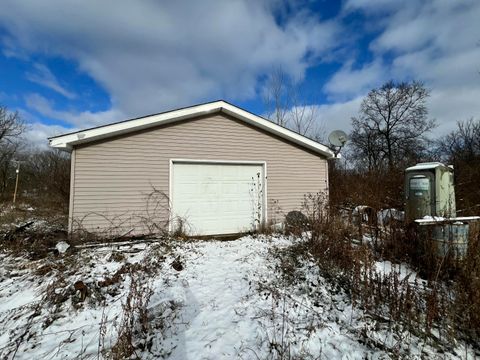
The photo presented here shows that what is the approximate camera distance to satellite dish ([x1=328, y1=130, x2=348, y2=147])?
8123 mm

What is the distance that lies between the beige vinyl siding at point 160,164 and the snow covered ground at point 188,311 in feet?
5.00

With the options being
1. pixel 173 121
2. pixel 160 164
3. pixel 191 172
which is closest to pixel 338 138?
pixel 191 172

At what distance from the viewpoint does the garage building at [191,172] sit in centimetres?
625

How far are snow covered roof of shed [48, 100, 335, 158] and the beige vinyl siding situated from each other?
0.18 metres

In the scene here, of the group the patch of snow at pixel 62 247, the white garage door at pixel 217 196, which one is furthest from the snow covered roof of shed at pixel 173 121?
the patch of snow at pixel 62 247

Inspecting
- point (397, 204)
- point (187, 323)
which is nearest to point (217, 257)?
point (187, 323)

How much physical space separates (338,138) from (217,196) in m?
4.28

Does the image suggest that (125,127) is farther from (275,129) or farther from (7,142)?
(7,142)

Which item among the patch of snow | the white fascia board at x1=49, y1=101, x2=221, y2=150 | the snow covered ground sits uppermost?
the white fascia board at x1=49, y1=101, x2=221, y2=150

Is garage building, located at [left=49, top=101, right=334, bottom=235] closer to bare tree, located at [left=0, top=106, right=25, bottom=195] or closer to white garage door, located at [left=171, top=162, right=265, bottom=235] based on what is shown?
white garage door, located at [left=171, top=162, right=265, bottom=235]

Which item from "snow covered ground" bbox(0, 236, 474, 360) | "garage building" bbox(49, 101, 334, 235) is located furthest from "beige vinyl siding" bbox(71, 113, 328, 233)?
"snow covered ground" bbox(0, 236, 474, 360)

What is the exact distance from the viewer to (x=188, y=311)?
3.27 m

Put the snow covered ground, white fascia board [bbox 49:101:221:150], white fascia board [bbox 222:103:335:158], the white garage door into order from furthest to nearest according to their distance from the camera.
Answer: white fascia board [bbox 222:103:335:158] → the white garage door → white fascia board [bbox 49:101:221:150] → the snow covered ground

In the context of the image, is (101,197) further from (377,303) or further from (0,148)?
(0,148)
